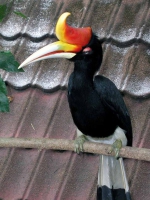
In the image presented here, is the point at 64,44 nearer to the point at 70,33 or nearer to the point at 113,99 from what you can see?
the point at 70,33

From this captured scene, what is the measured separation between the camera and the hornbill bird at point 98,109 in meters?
1.68

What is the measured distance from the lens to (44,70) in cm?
204

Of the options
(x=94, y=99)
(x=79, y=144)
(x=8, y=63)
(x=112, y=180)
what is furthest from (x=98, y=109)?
(x=8, y=63)

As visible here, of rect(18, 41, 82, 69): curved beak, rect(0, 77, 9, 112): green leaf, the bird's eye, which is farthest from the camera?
the bird's eye

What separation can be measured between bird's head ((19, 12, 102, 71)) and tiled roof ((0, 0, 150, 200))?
0.24 meters

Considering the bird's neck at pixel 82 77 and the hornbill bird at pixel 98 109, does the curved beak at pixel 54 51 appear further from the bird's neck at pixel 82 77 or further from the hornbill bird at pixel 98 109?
the bird's neck at pixel 82 77

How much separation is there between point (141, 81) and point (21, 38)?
60 cm

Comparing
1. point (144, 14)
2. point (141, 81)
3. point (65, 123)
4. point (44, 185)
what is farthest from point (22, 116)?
point (144, 14)

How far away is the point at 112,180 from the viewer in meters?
1.87

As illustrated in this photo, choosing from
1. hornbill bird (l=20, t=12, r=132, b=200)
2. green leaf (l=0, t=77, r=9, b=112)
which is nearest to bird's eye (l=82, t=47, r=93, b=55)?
hornbill bird (l=20, t=12, r=132, b=200)

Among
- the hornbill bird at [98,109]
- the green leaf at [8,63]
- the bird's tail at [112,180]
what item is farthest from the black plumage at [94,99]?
the green leaf at [8,63]

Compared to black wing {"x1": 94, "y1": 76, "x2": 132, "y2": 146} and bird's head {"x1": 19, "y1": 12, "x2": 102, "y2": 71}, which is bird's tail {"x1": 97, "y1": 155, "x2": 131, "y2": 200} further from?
bird's head {"x1": 19, "y1": 12, "x2": 102, "y2": 71}

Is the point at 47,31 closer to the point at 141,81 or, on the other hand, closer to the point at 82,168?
the point at 141,81

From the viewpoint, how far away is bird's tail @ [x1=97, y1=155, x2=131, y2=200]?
1.68 metres
